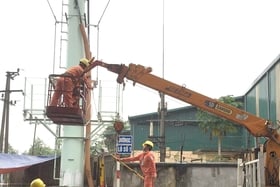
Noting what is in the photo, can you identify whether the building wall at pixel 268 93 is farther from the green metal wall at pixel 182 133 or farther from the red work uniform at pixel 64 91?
the red work uniform at pixel 64 91

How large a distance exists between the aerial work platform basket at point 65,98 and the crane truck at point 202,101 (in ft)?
3.11

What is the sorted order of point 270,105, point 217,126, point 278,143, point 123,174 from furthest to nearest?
point 217,126 < point 270,105 < point 123,174 < point 278,143

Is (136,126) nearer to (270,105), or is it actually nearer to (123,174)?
(270,105)

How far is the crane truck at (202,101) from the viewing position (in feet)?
43.0

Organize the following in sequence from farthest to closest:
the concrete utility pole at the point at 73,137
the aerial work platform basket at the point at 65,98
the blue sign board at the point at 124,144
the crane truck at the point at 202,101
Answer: the concrete utility pole at the point at 73,137 → the blue sign board at the point at 124,144 → the crane truck at the point at 202,101 → the aerial work platform basket at the point at 65,98

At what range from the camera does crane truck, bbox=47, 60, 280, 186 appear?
43.0 feet

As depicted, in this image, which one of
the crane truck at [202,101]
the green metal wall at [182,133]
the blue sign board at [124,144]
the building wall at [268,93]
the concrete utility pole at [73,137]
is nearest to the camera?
the crane truck at [202,101]

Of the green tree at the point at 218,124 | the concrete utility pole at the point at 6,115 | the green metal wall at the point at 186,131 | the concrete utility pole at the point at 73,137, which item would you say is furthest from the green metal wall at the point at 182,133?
the concrete utility pole at the point at 73,137

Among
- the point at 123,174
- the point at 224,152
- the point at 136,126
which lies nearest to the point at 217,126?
the point at 224,152

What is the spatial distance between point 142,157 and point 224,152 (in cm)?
3879

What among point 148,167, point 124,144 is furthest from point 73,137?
point 148,167

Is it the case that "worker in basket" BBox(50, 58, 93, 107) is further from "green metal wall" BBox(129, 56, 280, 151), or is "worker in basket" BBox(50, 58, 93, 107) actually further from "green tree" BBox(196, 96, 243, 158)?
"green tree" BBox(196, 96, 243, 158)

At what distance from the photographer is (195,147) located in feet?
176

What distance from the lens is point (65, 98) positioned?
40.6 ft
